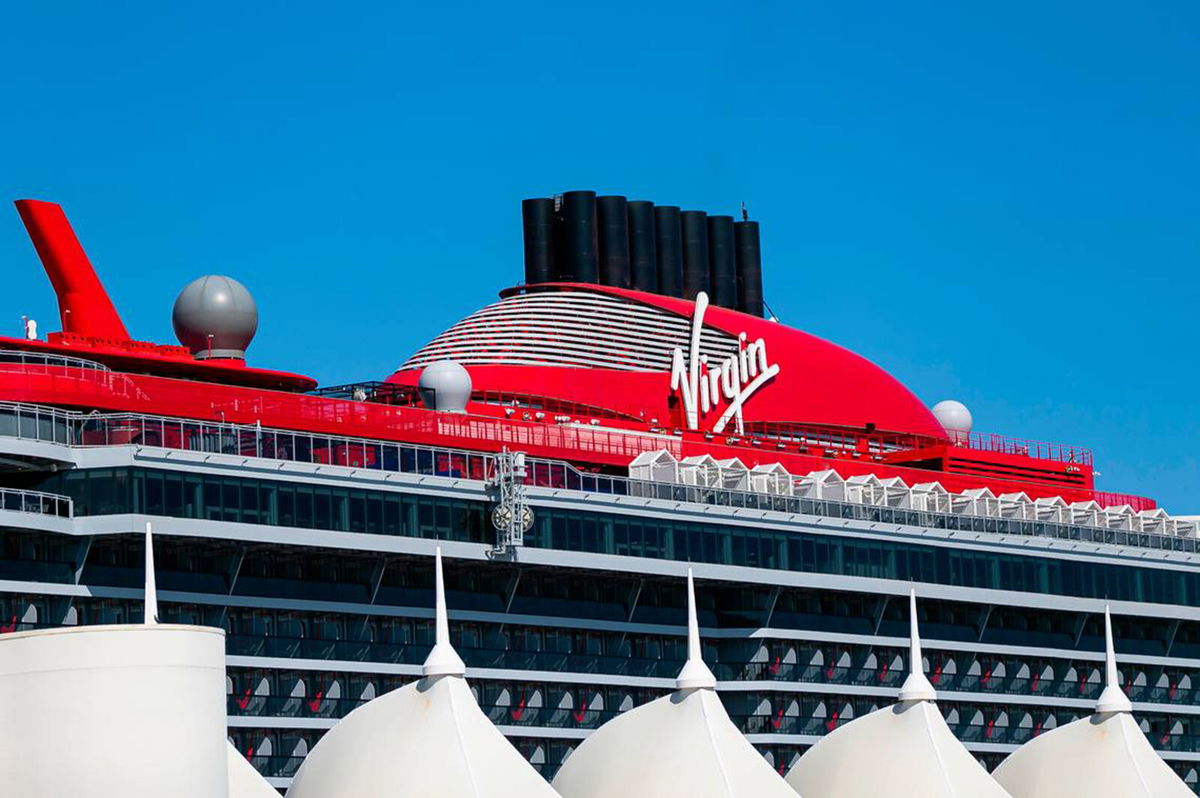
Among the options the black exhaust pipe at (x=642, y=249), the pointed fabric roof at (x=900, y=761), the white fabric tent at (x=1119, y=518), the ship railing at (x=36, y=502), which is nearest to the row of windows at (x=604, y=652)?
the ship railing at (x=36, y=502)

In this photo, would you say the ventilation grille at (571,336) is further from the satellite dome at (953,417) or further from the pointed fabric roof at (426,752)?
the pointed fabric roof at (426,752)

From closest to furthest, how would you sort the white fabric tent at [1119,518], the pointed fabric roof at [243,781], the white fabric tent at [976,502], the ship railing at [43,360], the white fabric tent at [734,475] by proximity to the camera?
the pointed fabric roof at [243,781], the ship railing at [43,360], the white fabric tent at [734,475], the white fabric tent at [976,502], the white fabric tent at [1119,518]

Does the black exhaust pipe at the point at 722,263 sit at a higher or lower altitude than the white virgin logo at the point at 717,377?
higher

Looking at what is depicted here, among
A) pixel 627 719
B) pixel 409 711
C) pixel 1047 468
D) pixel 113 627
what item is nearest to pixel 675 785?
pixel 627 719

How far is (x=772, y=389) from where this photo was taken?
115 meters

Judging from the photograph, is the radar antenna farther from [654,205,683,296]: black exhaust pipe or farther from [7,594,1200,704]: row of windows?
[654,205,683,296]: black exhaust pipe

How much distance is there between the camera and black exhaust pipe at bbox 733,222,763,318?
12656cm

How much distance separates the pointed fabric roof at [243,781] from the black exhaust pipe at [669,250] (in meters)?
53.3

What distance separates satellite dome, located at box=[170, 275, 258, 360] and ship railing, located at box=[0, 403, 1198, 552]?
17.7ft

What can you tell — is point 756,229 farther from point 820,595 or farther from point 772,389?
point 820,595

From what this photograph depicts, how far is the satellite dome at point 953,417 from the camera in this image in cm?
12425

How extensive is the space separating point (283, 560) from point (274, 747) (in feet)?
20.2

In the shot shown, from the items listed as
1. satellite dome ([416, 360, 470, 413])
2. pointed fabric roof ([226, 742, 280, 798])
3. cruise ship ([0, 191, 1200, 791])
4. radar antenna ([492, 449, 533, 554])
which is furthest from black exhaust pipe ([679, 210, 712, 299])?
pointed fabric roof ([226, 742, 280, 798])

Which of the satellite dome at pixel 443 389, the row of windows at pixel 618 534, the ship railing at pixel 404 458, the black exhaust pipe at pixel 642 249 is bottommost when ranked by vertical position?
the row of windows at pixel 618 534
